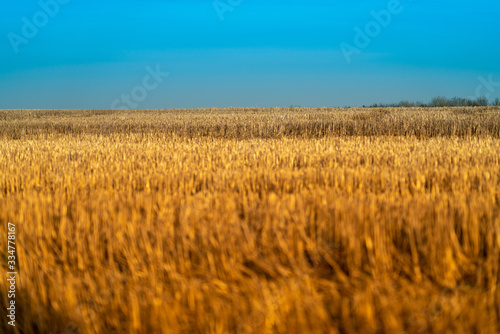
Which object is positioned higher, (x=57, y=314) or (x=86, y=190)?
(x=86, y=190)

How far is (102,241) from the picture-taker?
129 inches

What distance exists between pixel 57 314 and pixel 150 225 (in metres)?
1.01

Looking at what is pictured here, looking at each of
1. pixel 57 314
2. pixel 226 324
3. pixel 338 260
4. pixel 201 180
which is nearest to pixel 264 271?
pixel 338 260

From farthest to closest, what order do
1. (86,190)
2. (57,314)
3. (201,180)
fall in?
(201,180)
(86,190)
(57,314)

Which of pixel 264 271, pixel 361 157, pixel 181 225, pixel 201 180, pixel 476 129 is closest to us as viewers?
pixel 264 271

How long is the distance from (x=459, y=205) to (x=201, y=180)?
2.92 m

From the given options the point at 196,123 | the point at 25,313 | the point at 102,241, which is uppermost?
the point at 196,123

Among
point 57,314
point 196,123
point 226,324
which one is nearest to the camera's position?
point 226,324

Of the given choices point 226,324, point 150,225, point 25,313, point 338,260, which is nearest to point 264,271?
point 338,260

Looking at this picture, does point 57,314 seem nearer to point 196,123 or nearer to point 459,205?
point 459,205

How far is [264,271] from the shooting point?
282 cm

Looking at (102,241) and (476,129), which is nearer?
(102,241)

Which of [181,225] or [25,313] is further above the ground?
[181,225]

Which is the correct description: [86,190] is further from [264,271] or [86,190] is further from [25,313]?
[264,271]
